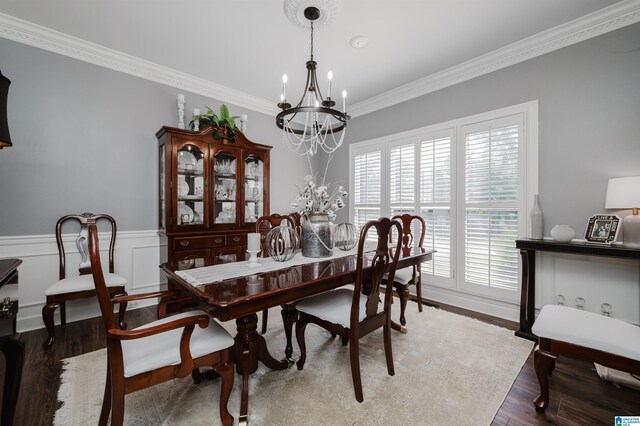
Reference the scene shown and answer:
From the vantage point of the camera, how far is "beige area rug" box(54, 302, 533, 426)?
4.64ft

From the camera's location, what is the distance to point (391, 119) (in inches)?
145

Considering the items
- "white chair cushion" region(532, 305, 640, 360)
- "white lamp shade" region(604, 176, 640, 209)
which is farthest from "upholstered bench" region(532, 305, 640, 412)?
"white lamp shade" region(604, 176, 640, 209)

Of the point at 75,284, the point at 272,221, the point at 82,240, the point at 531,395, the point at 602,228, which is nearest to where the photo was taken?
the point at 531,395

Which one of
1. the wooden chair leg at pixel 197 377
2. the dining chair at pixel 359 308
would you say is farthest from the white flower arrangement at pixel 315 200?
the wooden chair leg at pixel 197 377

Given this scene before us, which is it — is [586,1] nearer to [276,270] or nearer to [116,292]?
[276,270]

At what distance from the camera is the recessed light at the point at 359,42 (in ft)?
8.03

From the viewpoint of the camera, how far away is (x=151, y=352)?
3.87 feet

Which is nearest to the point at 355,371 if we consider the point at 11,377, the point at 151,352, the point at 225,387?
the point at 225,387

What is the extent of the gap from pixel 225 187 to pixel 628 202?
3.66m

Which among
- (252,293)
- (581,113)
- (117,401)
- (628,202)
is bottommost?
(117,401)

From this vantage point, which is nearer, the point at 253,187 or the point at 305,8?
the point at 305,8

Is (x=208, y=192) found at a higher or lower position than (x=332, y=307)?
higher

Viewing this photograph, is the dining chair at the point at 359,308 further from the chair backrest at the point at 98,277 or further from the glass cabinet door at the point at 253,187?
the glass cabinet door at the point at 253,187

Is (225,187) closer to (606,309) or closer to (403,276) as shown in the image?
(403,276)
